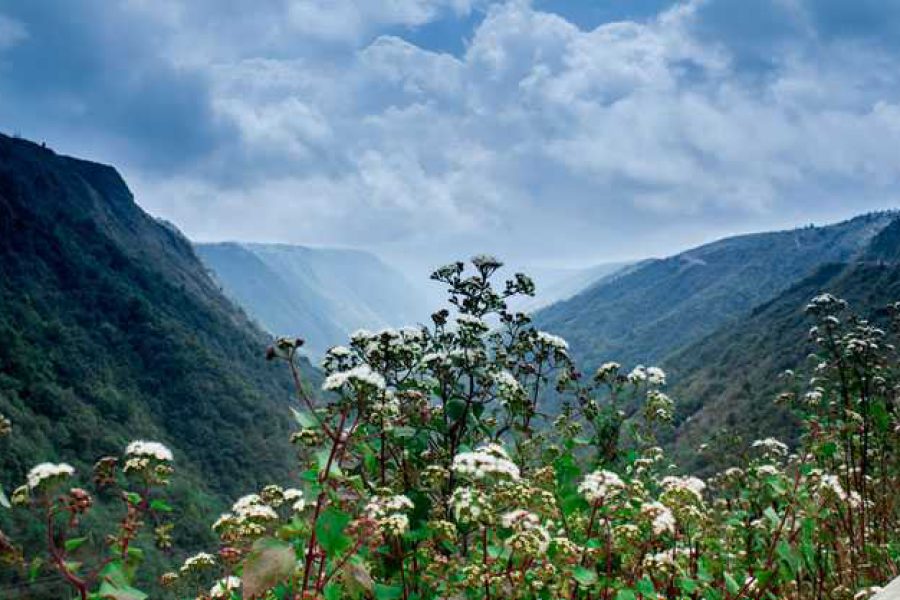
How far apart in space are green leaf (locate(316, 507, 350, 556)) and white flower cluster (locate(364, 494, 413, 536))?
0.48 m

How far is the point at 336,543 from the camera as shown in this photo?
4.06m

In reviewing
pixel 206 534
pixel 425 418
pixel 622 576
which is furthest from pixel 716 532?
pixel 206 534

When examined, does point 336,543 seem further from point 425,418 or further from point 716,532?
point 716,532

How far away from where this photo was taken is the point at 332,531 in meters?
4.08

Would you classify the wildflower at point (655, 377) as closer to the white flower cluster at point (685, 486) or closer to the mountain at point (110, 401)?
the white flower cluster at point (685, 486)

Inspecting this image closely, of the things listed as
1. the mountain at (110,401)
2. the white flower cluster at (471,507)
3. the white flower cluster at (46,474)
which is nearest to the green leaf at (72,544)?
the white flower cluster at (46,474)

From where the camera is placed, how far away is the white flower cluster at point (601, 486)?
510 centimetres

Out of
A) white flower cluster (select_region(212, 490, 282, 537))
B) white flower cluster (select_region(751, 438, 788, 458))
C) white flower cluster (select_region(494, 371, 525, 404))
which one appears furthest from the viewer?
white flower cluster (select_region(751, 438, 788, 458))

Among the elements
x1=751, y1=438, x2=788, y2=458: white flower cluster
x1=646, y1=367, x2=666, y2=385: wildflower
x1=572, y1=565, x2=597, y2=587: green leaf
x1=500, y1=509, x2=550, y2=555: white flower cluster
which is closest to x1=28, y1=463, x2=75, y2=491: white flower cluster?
x1=500, y1=509, x2=550, y2=555: white flower cluster

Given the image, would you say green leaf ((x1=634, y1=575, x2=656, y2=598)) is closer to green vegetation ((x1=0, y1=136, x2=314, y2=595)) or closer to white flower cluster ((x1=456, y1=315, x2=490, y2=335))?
white flower cluster ((x1=456, y1=315, x2=490, y2=335))

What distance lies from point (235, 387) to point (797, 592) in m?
202

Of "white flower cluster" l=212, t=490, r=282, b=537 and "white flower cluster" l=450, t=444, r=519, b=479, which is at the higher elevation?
"white flower cluster" l=450, t=444, r=519, b=479

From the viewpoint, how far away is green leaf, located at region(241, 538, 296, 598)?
3906mm

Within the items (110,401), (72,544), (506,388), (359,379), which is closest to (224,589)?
(72,544)
